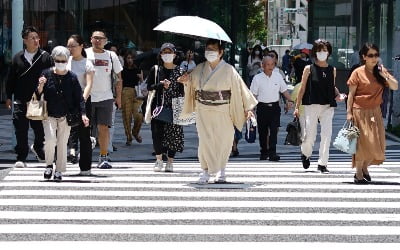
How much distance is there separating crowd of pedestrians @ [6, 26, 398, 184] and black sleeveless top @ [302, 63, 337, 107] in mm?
13

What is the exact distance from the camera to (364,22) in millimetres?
36938

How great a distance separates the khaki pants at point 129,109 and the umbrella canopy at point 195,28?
596 centimetres

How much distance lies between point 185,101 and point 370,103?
2186 millimetres

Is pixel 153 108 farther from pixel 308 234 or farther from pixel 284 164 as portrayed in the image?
pixel 308 234

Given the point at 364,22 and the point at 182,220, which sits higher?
the point at 364,22

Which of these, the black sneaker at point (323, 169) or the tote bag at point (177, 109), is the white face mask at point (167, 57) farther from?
the black sneaker at point (323, 169)

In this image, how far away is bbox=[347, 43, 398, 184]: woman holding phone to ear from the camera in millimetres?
11500

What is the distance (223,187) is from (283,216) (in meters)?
2.02

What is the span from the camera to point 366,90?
37.9 feet

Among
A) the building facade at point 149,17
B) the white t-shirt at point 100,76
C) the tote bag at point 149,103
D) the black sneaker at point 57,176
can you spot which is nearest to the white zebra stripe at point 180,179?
the black sneaker at point 57,176

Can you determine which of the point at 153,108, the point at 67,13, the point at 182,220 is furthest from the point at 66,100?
the point at 67,13

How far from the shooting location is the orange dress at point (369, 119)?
11.5m

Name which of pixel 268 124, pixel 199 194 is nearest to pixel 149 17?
pixel 268 124

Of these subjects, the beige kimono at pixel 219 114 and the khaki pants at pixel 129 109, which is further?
the khaki pants at pixel 129 109
